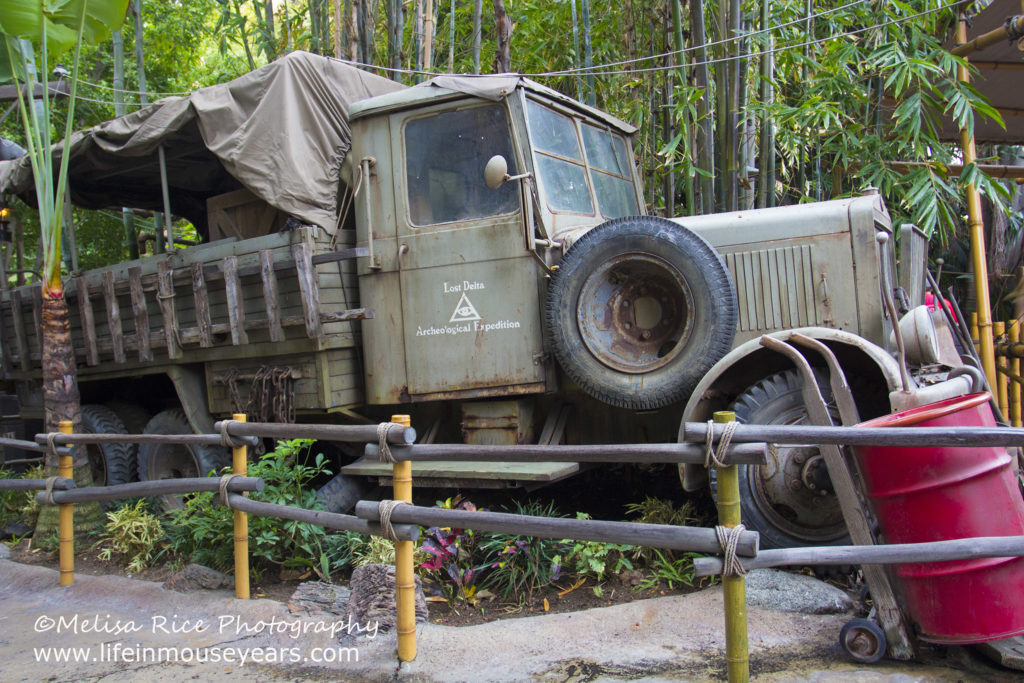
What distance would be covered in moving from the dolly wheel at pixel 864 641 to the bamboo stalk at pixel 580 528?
1.95 feet

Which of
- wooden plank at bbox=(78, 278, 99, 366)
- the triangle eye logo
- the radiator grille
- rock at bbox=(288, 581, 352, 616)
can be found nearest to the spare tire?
the radiator grille

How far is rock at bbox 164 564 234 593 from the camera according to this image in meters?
3.90

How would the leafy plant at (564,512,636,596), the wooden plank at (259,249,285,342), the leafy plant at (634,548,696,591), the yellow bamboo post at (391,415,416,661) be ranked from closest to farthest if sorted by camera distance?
1. the yellow bamboo post at (391,415,416,661)
2. the leafy plant at (634,548,696,591)
3. the leafy plant at (564,512,636,596)
4. the wooden plank at (259,249,285,342)

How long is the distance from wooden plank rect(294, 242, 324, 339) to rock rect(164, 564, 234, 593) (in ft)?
4.47

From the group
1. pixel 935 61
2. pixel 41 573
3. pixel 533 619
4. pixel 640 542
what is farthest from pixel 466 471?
pixel 935 61

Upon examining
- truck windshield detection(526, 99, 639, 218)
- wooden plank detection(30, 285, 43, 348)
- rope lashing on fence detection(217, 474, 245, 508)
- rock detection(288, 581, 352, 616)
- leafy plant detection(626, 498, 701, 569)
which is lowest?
rock detection(288, 581, 352, 616)

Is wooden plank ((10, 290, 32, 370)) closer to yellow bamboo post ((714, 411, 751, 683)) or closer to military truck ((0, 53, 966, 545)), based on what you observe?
military truck ((0, 53, 966, 545))

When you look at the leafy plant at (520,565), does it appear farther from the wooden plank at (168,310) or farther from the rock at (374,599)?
the wooden plank at (168,310)

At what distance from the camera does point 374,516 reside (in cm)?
304

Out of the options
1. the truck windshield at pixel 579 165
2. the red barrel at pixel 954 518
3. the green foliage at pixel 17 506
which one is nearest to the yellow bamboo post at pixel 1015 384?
the truck windshield at pixel 579 165

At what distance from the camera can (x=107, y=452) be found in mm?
5863

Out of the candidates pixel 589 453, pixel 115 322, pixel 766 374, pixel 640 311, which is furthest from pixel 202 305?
pixel 766 374

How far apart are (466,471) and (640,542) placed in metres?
1.65

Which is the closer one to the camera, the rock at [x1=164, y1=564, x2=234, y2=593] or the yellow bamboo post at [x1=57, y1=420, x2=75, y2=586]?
the rock at [x1=164, y1=564, x2=234, y2=593]
